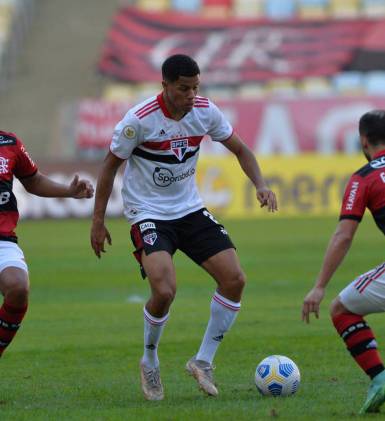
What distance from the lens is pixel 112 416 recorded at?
21.9 feet

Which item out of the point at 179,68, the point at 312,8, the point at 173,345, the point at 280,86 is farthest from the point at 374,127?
the point at 312,8

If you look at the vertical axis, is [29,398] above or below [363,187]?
below

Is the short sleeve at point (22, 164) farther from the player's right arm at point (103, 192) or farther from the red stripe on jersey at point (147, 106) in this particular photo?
the red stripe on jersey at point (147, 106)

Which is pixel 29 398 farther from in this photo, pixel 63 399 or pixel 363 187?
pixel 363 187

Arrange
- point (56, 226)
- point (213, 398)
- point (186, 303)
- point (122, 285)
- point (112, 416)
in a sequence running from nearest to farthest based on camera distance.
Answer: point (112, 416)
point (213, 398)
point (186, 303)
point (122, 285)
point (56, 226)

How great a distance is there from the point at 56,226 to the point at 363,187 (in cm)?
2086

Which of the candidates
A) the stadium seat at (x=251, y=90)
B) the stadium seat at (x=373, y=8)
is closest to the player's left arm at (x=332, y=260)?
the stadium seat at (x=251, y=90)

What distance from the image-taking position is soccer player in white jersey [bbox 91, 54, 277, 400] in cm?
746

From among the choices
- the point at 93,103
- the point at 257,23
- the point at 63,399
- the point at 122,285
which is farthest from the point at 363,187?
the point at 257,23

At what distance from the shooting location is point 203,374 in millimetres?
7547

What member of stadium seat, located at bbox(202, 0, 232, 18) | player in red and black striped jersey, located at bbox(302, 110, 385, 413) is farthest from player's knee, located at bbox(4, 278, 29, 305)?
stadium seat, located at bbox(202, 0, 232, 18)

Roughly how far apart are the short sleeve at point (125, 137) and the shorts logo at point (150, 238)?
0.56m

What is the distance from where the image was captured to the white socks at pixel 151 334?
24.5 feet

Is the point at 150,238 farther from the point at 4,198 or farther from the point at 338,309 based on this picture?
the point at 338,309
